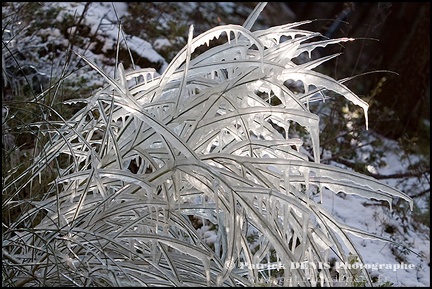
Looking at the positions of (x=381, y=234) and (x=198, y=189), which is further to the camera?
(x=381, y=234)

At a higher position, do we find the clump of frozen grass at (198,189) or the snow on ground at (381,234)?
the clump of frozen grass at (198,189)

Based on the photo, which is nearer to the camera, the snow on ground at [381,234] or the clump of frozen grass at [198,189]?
the clump of frozen grass at [198,189]

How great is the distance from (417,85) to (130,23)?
2.41 meters

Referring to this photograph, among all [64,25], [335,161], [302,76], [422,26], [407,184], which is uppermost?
[302,76]

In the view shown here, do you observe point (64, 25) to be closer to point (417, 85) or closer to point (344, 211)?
point (344, 211)

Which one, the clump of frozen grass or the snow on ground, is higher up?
the clump of frozen grass

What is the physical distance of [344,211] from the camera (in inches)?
136

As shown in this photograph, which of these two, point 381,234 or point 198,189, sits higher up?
point 198,189

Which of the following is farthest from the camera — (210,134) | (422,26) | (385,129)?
(422,26)

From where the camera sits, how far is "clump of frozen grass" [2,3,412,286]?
1477mm

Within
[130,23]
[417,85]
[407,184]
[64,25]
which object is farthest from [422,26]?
[64,25]

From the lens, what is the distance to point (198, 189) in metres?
1.64

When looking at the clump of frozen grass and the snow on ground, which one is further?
the snow on ground

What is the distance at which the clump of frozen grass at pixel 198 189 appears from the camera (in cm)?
148
